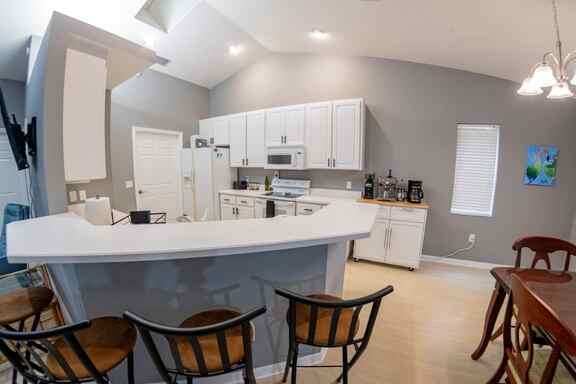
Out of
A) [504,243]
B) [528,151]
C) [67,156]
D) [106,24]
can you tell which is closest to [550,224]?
[504,243]

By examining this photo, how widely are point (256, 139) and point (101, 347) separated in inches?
149

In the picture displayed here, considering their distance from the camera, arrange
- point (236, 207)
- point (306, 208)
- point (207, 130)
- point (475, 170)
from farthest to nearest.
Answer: point (207, 130), point (236, 207), point (306, 208), point (475, 170)

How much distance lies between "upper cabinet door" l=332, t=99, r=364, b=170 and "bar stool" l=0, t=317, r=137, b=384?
323cm

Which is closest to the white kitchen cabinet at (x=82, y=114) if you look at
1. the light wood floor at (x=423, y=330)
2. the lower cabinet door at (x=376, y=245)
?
the light wood floor at (x=423, y=330)

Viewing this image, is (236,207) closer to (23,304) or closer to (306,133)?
(306,133)

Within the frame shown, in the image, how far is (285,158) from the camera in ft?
13.8

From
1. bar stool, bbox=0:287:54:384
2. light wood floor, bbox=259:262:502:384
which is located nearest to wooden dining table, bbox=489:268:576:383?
light wood floor, bbox=259:262:502:384

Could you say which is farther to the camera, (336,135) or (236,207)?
(236,207)

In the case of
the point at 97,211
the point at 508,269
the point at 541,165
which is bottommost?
the point at 508,269

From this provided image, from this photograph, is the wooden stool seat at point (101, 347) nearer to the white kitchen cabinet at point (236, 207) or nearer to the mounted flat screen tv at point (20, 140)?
the mounted flat screen tv at point (20, 140)

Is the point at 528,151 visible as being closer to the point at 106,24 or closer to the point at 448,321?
the point at 448,321

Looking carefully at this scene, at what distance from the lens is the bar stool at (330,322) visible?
1.06 meters

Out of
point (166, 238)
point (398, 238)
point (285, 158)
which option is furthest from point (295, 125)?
point (166, 238)

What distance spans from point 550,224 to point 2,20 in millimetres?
6617
